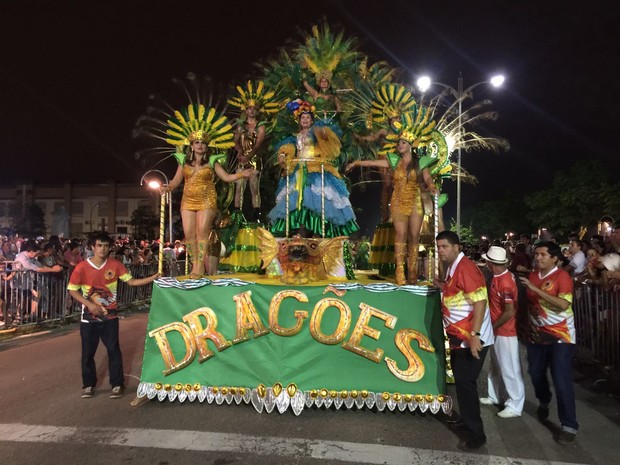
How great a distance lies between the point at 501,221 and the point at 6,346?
58056mm

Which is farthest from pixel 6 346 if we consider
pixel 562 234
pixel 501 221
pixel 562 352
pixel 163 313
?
pixel 501 221

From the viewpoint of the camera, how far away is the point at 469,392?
4.09 m

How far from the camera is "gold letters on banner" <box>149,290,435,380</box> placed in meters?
4.95

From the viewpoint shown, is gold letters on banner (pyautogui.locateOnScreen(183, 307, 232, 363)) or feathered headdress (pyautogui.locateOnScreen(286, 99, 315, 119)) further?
feathered headdress (pyautogui.locateOnScreen(286, 99, 315, 119))

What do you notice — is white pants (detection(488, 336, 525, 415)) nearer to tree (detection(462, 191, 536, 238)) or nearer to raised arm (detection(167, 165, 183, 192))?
raised arm (detection(167, 165, 183, 192))

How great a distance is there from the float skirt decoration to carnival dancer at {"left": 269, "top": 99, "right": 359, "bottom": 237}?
2138mm

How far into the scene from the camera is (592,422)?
16.0 feet

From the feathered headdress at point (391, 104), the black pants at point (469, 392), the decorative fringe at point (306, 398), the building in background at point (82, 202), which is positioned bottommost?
the decorative fringe at point (306, 398)

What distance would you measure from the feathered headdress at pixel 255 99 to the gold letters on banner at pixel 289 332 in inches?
137

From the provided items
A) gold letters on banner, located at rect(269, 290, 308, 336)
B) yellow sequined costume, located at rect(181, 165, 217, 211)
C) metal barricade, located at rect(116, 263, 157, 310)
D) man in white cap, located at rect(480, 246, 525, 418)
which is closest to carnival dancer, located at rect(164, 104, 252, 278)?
yellow sequined costume, located at rect(181, 165, 217, 211)

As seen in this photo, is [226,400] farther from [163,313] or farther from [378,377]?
[378,377]

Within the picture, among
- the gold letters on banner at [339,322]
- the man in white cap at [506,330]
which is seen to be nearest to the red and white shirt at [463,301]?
the man in white cap at [506,330]

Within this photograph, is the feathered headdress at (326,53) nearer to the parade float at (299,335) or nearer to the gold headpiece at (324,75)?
the gold headpiece at (324,75)

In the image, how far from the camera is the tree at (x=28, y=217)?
179 ft
